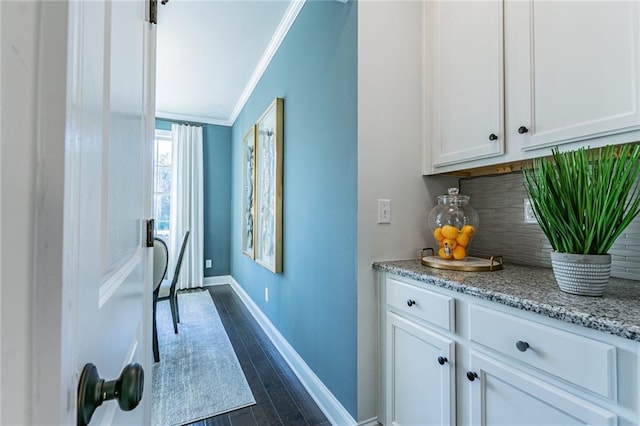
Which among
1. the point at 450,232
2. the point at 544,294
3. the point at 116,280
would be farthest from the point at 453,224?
the point at 116,280

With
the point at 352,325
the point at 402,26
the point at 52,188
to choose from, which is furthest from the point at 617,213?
the point at 402,26

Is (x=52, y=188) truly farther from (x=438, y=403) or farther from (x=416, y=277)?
(x=438, y=403)

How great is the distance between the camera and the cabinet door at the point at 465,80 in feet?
4.34

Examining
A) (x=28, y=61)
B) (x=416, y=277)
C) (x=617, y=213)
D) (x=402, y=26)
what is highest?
(x=402, y=26)

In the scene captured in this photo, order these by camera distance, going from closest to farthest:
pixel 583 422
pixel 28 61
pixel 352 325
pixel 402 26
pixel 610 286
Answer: pixel 28 61 < pixel 583 422 < pixel 610 286 < pixel 352 325 < pixel 402 26

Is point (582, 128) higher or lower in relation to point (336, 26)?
lower

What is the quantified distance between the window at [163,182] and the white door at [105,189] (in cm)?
421

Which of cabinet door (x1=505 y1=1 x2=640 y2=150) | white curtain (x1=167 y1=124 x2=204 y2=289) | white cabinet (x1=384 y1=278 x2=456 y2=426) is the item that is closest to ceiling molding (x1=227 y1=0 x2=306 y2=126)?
white curtain (x1=167 y1=124 x2=204 y2=289)

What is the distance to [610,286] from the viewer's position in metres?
1.04

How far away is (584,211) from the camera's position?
0.88 metres

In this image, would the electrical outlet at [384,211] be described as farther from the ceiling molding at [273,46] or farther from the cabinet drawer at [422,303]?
the ceiling molding at [273,46]

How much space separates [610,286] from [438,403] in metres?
0.75

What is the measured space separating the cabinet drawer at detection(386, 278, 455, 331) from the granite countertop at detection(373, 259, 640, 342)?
2.1 inches

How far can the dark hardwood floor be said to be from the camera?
66.1 inches
